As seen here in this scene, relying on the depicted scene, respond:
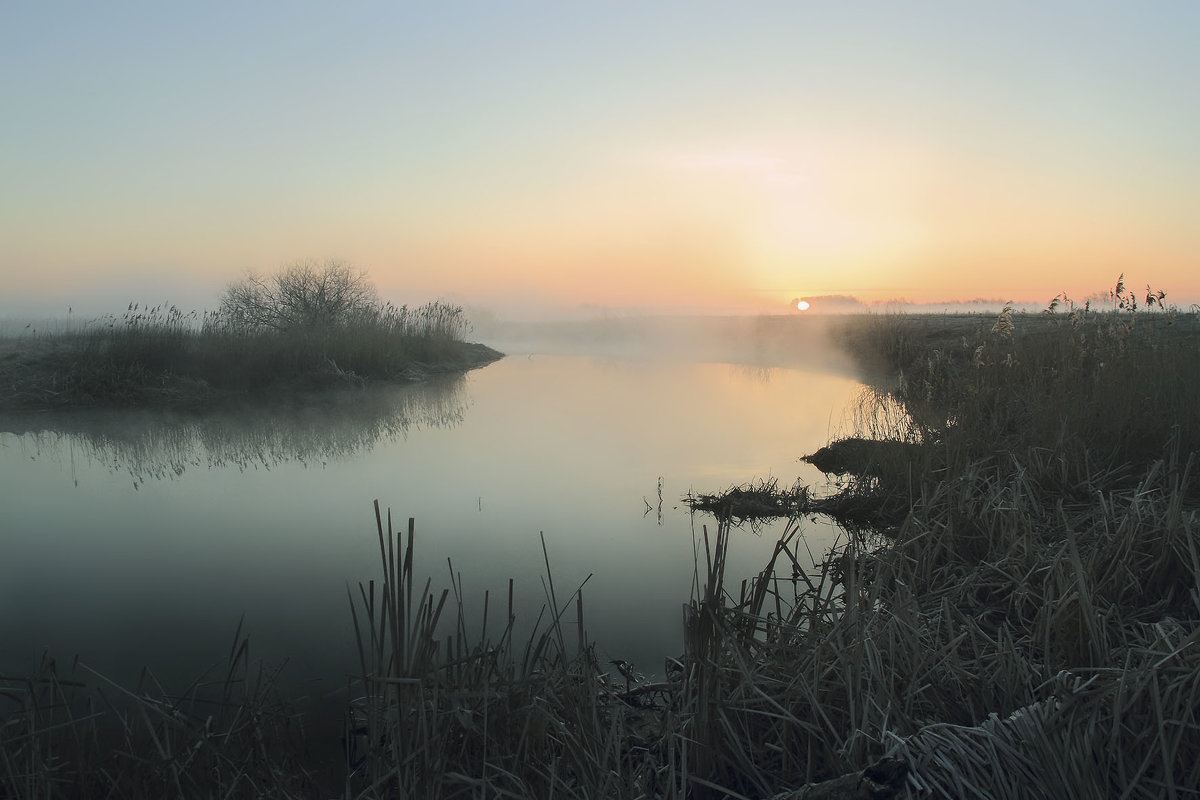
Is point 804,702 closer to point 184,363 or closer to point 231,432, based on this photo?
point 231,432

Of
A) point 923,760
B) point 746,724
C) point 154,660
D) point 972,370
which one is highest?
point 972,370

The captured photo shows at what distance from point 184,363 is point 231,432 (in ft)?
11.4

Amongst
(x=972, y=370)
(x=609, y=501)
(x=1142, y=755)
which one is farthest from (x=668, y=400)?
(x=1142, y=755)

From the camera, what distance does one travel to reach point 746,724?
200 cm

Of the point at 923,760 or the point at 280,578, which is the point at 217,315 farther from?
the point at 923,760

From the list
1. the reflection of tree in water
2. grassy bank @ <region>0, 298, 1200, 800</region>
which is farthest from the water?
grassy bank @ <region>0, 298, 1200, 800</region>

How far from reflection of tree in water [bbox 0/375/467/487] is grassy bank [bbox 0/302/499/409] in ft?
2.58

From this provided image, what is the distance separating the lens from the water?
3158mm

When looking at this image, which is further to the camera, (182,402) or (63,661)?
(182,402)

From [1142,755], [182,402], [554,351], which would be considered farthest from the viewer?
[554,351]

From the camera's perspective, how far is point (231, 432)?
773 centimetres

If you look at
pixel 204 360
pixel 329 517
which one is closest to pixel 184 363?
pixel 204 360

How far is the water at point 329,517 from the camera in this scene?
3.16m

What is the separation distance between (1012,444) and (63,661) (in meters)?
4.97
